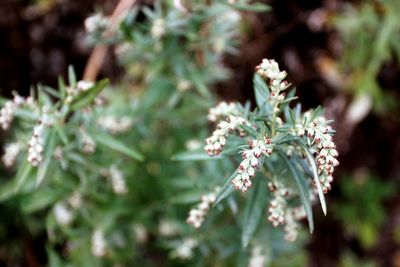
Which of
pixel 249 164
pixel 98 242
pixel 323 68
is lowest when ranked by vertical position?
pixel 323 68

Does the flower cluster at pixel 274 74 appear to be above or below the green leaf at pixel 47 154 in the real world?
above

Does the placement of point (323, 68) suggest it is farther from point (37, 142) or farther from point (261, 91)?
point (37, 142)

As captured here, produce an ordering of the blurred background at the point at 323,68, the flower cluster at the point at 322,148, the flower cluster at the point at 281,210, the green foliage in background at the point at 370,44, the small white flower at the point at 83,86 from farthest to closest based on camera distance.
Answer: the blurred background at the point at 323,68 < the green foliage in background at the point at 370,44 < the small white flower at the point at 83,86 < the flower cluster at the point at 281,210 < the flower cluster at the point at 322,148

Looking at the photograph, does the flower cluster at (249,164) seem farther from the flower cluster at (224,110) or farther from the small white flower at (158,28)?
the small white flower at (158,28)

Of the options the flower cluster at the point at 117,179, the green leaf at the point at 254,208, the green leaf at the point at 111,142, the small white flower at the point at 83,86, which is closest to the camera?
the green leaf at the point at 254,208

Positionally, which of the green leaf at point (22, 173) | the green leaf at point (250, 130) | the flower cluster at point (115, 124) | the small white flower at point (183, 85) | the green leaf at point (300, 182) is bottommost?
the small white flower at point (183, 85)

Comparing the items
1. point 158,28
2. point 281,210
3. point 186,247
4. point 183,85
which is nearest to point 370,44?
point 183,85

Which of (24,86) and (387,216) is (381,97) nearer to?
(387,216)

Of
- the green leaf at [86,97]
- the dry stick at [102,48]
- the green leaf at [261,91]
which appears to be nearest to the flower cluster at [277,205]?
the green leaf at [261,91]
